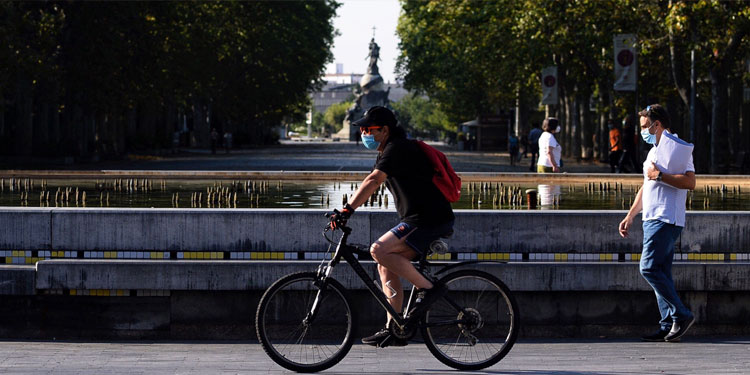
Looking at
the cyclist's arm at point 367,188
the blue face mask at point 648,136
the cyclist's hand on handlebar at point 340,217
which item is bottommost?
the cyclist's hand on handlebar at point 340,217

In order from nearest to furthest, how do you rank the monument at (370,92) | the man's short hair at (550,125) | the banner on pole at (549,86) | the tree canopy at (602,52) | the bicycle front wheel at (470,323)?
the bicycle front wheel at (470,323) < the man's short hair at (550,125) < the tree canopy at (602,52) < the banner on pole at (549,86) < the monument at (370,92)

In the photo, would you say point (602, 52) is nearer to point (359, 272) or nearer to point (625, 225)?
point (625, 225)

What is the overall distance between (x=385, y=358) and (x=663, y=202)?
2391 mm

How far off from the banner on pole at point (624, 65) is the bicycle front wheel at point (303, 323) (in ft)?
97.1

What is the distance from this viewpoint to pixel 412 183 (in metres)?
8.35

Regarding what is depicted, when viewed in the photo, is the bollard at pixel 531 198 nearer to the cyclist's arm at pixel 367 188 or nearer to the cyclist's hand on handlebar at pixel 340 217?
the cyclist's arm at pixel 367 188

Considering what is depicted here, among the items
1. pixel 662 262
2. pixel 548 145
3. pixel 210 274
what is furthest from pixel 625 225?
pixel 548 145

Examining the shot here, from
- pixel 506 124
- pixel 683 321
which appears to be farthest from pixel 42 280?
pixel 506 124

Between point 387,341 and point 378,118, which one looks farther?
point 387,341

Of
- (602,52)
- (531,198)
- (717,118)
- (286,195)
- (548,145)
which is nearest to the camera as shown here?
(531,198)

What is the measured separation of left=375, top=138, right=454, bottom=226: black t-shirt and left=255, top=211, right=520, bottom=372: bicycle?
1.10 feet

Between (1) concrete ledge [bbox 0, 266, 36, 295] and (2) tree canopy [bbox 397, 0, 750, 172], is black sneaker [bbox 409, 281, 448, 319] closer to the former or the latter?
(1) concrete ledge [bbox 0, 266, 36, 295]

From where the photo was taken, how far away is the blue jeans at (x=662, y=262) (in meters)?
9.62

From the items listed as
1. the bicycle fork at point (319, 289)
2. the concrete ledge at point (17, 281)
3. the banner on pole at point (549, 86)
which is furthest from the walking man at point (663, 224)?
the banner on pole at point (549, 86)
